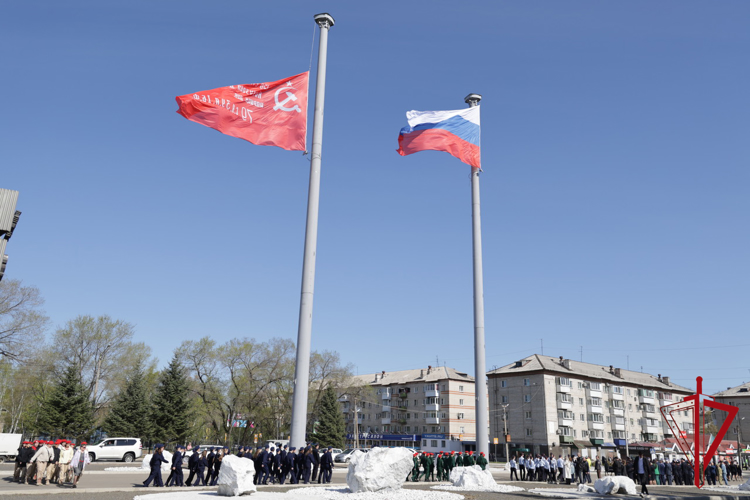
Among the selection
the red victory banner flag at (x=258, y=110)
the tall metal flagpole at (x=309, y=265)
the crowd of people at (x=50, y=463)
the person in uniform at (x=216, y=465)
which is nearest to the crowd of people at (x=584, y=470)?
the person in uniform at (x=216, y=465)

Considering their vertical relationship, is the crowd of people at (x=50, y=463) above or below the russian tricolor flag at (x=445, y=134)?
below

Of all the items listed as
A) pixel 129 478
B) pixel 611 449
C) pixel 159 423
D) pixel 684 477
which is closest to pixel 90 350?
pixel 159 423

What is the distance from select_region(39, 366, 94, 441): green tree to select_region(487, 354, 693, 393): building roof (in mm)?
53799

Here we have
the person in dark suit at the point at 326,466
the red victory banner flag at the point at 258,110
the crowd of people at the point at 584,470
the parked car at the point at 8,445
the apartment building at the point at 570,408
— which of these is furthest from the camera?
the apartment building at the point at 570,408

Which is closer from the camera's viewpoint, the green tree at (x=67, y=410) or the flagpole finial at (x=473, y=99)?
the flagpole finial at (x=473, y=99)

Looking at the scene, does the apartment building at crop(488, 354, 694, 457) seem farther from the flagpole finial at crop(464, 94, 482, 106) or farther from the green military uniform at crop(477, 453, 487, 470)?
the flagpole finial at crop(464, 94, 482, 106)

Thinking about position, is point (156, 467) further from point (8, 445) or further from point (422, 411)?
point (422, 411)

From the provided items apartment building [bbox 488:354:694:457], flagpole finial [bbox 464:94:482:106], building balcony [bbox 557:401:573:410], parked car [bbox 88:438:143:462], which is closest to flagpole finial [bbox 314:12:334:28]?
flagpole finial [bbox 464:94:482:106]

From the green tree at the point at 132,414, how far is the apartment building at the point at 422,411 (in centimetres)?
3265

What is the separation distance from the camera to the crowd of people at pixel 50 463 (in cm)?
2212

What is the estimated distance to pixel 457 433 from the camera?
86.0 metres

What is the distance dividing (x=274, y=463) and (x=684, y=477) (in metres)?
27.0

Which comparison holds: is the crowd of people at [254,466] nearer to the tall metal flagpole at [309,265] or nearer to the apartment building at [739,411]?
the tall metal flagpole at [309,265]

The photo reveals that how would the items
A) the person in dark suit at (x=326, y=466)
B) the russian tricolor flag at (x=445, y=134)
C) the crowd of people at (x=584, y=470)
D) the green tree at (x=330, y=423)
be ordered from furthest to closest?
the green tree at (x=330, y=423), the crowd of people at (x=584, y=470), the person in dark suit at (x=326, y=466), the russian tricolor flag at (x=445, y=134)
